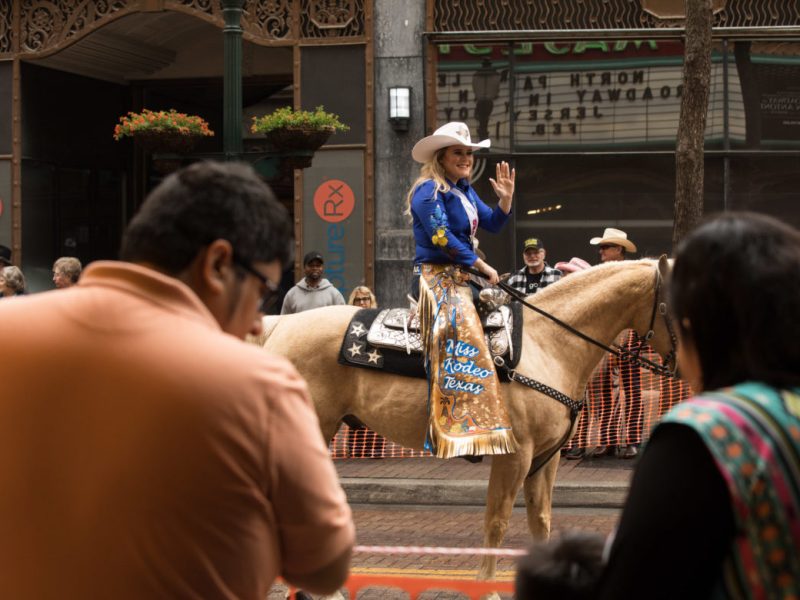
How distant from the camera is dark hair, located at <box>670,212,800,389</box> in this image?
204 cm

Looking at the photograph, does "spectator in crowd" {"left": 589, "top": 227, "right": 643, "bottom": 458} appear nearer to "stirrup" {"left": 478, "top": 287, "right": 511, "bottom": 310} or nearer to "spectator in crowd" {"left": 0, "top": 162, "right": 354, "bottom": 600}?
"stirrup" {"left": 478, "top": 287, "right": 511, "bottom": 310}

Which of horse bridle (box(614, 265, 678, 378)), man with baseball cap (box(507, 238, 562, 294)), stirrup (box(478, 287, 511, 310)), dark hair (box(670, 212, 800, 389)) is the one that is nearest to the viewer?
dark hair (box(670, 212, 800, 389))

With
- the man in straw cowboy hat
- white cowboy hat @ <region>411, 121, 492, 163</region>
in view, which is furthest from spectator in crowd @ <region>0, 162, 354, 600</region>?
the man in straw cowboy hat

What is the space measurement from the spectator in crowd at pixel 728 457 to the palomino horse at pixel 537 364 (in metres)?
5.21

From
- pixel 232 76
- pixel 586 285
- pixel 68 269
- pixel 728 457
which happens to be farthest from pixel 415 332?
pixel 728 457

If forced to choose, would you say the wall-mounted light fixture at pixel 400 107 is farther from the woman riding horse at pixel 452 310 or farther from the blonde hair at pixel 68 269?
the woman riding horse at pixel 452 310

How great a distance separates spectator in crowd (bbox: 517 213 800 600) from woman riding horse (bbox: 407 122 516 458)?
503 cm

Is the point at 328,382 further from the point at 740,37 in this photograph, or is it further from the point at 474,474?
the point at 740,37

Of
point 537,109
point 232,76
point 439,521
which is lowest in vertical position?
point 439,521

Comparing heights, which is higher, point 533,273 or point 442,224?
point 442,224

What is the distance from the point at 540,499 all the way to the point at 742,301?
5475 millimetres

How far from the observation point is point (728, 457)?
1.94 metres

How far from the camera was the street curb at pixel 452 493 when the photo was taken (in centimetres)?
1018

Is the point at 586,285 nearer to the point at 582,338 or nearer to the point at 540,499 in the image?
the point at 582,338
